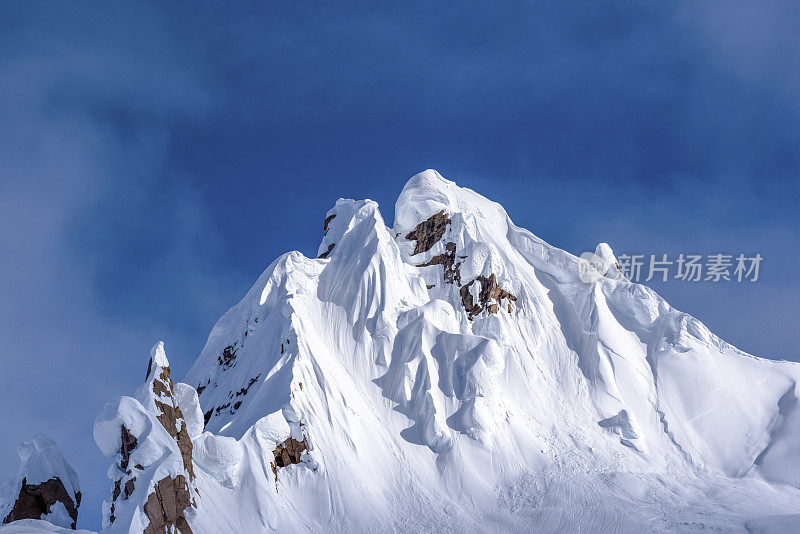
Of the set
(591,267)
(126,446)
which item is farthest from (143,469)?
(591,267)

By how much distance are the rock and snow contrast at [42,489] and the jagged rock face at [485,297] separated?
37153 mm

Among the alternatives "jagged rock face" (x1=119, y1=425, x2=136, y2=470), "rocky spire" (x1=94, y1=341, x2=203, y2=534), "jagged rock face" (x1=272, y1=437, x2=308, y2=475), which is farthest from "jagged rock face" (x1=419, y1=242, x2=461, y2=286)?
"jagged rock face" (x1=119, y1=425, x2=136, y2=470)

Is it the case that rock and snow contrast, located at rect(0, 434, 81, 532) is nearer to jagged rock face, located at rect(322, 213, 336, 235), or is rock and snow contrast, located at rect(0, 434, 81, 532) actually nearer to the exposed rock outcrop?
the exposed rock outcrop

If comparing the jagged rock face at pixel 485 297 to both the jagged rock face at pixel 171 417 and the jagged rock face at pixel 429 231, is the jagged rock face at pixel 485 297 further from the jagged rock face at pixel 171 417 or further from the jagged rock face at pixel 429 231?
the jagged rock face at pixel 171 417

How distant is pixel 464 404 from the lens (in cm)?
6128

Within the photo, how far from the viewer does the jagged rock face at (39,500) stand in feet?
136

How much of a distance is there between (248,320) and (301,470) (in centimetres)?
1811

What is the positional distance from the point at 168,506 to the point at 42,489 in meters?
7.25

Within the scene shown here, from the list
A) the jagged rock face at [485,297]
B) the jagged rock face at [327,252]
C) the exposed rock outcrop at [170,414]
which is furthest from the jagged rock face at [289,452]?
the jagged rock face at [327,252]

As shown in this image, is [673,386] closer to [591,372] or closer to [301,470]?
[591,372]

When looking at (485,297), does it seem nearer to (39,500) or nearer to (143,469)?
(143,469)

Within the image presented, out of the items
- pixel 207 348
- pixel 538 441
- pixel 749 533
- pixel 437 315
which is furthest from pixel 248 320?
pixel 749 533

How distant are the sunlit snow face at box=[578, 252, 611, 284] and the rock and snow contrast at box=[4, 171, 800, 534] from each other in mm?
1010

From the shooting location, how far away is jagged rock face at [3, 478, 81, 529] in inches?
1638
